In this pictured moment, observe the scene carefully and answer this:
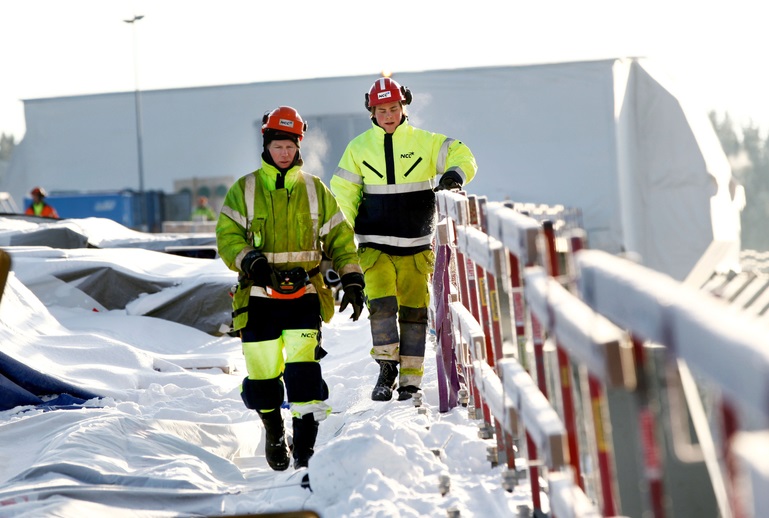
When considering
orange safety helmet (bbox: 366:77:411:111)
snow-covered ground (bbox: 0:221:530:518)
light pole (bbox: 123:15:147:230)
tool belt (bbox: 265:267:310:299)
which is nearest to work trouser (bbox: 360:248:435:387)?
snow-covered ground (bbox: 0:221:530:518)

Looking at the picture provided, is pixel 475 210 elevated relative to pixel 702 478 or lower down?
elevated

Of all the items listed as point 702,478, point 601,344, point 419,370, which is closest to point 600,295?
point 601,344

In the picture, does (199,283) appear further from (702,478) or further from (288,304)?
(288,304)

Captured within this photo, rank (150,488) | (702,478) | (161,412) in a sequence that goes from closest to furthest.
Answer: (150,488)
(161,412)
(702,478)

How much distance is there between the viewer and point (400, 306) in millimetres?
7164

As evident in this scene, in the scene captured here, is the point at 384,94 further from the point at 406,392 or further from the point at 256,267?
the point at 256,267

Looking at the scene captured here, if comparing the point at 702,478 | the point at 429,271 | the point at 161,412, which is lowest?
the point at 702,478

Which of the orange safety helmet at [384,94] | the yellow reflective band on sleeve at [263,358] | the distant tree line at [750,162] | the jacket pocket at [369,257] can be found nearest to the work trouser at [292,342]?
the yellow reflective band on sleeve at [263,358]

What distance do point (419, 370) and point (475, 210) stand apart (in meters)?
1.88

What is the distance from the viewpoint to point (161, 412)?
24.7 feet

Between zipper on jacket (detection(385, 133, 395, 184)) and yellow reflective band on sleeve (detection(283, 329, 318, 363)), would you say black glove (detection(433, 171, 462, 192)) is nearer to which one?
zipper on jacket (detection(385, 133, 395, 184))

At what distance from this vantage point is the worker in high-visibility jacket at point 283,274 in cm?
575

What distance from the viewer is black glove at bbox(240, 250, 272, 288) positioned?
5.57 meters

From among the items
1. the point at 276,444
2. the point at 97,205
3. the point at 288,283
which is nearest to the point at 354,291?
the point at 288,283
